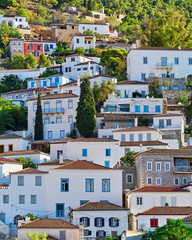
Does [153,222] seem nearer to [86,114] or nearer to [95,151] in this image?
[95,151]

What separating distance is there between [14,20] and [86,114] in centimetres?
6224

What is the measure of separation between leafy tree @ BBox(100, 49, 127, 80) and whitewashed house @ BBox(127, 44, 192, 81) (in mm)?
4408

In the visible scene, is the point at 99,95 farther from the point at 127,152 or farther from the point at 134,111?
the point at 127,152

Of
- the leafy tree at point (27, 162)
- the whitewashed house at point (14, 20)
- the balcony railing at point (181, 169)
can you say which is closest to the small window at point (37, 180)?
the leafy tree at point (27, 162)

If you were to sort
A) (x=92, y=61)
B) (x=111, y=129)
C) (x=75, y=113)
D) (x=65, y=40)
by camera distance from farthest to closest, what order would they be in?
(x=65, y=40), (x=92, y=61), (x=75, y=113), (x=111, y=129)

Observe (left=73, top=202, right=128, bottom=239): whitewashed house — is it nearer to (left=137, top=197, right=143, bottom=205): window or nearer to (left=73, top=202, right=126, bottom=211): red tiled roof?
(left=73, top=202, right=126, bottom=211): red tiled roof

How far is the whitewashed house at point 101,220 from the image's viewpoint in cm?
5762

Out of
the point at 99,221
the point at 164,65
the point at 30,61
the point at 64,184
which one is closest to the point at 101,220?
the point at 99,221

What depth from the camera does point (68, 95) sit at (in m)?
85.0

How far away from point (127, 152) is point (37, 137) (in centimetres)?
1508

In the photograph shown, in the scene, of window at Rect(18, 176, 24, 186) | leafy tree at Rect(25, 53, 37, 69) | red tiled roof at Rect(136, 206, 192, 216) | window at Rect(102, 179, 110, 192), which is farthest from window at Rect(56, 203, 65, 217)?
leafy tree at Rect(25, 53, 37, 69)

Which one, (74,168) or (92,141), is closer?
(74,168)

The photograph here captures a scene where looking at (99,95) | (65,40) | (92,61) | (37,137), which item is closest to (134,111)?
(99,95)

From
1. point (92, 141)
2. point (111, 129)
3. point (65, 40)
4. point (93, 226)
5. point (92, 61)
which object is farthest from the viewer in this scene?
point (65, 40)
